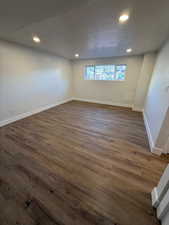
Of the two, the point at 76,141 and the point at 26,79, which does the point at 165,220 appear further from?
the point at 26,79

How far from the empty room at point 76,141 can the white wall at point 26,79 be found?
3cm

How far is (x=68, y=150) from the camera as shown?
1949mm

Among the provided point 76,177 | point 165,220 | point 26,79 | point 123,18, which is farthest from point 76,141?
point 26,79

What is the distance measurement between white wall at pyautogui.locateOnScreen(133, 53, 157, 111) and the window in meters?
0.84

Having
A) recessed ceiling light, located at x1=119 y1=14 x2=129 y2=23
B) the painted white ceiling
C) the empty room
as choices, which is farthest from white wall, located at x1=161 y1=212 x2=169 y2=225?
recessed ceiling light, located at x1=119 y1=14 x2=129 y2=23

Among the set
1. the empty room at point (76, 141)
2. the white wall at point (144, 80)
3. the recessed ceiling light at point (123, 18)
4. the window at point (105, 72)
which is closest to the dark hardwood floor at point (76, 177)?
the empty room at point (76, 141)

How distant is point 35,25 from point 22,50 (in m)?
1.57

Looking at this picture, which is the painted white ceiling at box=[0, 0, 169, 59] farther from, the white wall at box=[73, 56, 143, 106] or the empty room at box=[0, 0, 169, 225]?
the white wall at box=[73, 56, 143, 106]

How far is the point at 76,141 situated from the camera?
223 centimetres

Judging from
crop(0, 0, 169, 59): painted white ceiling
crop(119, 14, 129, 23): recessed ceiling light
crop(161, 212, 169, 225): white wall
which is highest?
crop(119, 14, 129, 23): recessed ceiling light

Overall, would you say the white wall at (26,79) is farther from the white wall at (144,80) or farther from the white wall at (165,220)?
the white wall at (165,220)

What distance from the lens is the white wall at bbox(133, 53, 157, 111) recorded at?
3.64 meters

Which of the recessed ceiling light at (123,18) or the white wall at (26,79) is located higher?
the recessed ceiling light at (123,18)

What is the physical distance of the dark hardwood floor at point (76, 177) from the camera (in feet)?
3.38
